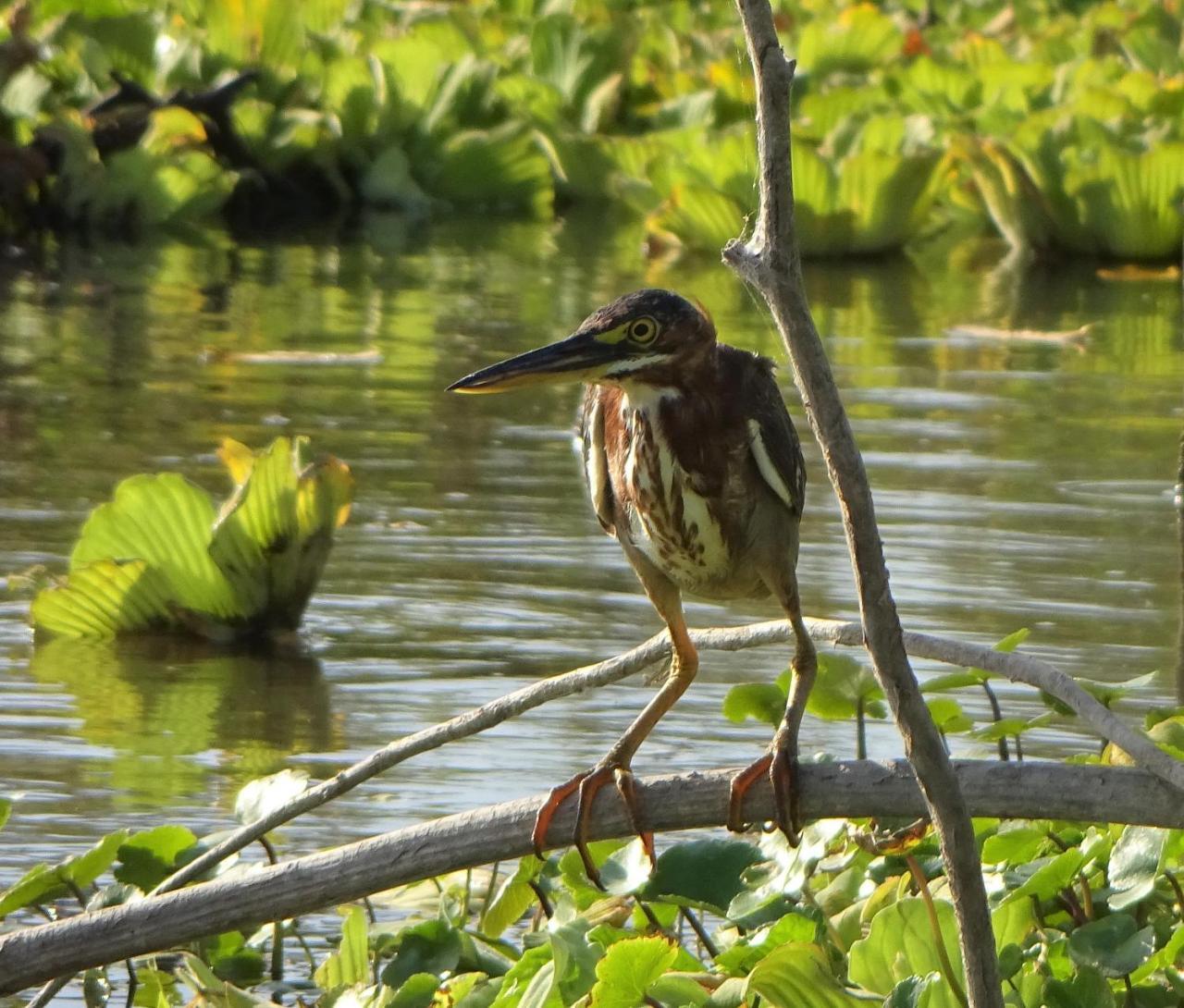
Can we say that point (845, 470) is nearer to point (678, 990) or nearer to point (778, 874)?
point (678, 990)

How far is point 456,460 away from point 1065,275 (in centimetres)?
544

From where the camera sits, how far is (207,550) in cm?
523

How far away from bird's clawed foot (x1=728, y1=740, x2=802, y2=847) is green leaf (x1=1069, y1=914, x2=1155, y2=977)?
16.1 inches

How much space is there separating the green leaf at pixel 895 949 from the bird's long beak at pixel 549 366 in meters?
0.81

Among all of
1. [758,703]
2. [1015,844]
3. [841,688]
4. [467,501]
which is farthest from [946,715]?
[467,501]

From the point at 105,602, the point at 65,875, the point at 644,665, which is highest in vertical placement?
the point at 644,665

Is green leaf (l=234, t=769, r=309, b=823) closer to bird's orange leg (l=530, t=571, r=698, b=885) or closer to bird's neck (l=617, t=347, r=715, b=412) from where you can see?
bird's orange leg (l=530, t=571, r=698, b=885)

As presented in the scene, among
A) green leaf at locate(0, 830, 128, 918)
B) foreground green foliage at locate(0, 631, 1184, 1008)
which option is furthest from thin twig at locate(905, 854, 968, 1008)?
green leaf at locate(0, 830, 128, 918)

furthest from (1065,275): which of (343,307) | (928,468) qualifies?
(928,468)

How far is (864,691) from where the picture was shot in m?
3.54

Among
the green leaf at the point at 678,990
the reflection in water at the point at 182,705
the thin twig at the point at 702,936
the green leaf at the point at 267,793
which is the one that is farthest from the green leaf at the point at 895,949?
the reflection in water at the point at 182,705

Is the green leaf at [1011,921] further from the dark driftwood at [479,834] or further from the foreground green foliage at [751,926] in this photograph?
the dark driftwood at [479,834]

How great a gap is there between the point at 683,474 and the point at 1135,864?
2.68 ft

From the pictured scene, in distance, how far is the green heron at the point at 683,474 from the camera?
2.96 meters
